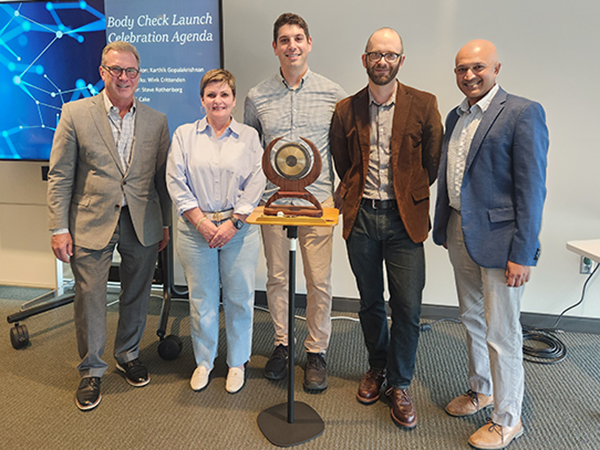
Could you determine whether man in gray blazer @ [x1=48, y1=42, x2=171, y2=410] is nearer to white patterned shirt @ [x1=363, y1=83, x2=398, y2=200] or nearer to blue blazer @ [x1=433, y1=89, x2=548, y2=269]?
white patterned shirt @ [x1=363, y1=83, x2=398, y2=200]

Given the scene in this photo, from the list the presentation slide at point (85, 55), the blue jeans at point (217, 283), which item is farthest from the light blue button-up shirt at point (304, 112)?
the presentation slide at point (85, 55)

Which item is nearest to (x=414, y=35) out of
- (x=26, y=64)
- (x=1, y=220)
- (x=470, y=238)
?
(x=470, y=238)

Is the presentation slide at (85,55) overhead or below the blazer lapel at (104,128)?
overhead

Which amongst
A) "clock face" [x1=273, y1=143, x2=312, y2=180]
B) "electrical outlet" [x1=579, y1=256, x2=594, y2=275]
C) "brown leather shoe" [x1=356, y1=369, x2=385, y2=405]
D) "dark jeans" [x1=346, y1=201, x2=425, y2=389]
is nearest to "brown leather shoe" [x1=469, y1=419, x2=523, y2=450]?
"dark jeans" [x1=346, y1=201, x2=425, y2=389]

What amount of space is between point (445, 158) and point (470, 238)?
1.19 feet

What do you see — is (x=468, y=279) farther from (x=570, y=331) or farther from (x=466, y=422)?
(x=570, y=331)

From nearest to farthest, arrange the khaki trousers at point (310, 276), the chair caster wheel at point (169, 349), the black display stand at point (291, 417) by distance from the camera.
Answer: the black display stand at point (291, 417) → the khaki trousers at point (310, 276) → the chair caster wheel at point (169, 349)

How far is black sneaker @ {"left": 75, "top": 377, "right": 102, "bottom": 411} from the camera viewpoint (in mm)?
2150

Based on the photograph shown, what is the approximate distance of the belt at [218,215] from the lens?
2.11m

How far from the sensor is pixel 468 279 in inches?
79.0

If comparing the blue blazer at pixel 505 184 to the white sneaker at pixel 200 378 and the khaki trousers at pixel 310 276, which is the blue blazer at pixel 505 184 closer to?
the khaki trousers at pixel 310 276

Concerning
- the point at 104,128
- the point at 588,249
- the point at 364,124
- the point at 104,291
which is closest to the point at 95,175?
the point at 104,128

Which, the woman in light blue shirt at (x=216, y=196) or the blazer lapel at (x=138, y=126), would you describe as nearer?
the woman in light blue shirt at (x=216, y=196)

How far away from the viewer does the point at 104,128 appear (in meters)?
2.12
